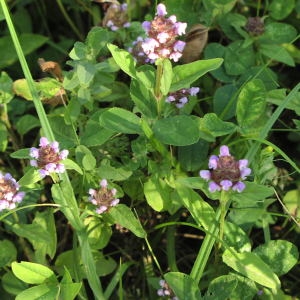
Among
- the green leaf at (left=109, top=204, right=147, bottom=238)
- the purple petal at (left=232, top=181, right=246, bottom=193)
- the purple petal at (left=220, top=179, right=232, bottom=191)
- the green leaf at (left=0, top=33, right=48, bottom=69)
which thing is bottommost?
the green leaf at (left=109, top=204, right=147, bottom=238)

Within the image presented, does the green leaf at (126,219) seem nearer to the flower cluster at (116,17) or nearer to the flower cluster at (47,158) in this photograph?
the flower cluster at (47,158)

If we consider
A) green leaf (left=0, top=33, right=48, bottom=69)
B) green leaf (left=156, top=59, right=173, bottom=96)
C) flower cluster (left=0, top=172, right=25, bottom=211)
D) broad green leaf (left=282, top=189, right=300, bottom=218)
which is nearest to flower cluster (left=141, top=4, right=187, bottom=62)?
green leaf (left=156, top=59, right=173, bottom=96)

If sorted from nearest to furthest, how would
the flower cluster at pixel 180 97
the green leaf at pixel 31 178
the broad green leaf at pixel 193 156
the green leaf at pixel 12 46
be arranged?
the green leaf at pixel 31 178 < the flower cluster at pixel 180 97 < the broad green leaf at pixel 193 156 < the green leaf at pixel 12 46

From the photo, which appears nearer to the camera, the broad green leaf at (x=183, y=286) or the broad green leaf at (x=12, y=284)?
the broad green leaf at (x=183, y=286)

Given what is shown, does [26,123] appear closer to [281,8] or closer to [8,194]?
[8,194]

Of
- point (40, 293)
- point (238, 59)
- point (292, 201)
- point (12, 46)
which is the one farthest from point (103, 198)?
point (12, 46)

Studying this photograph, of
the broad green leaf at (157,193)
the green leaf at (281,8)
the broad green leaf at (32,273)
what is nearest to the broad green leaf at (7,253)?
the broad green leaf at (32,273)

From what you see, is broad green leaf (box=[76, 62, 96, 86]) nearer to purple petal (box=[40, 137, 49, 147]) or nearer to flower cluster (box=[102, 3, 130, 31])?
purple petal (box=[40, 137, 49, 147])
